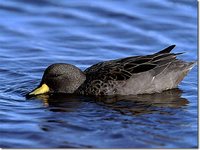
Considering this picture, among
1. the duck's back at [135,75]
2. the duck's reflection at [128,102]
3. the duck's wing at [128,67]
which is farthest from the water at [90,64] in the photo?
the duck's wing at [128,67]

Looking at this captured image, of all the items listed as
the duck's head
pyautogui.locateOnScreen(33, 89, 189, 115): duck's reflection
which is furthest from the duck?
pyautogui.locateOnScreen(33, 89, 189, 115): duck's reflection

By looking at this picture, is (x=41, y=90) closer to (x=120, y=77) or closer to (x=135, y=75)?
(x=120, y=77)

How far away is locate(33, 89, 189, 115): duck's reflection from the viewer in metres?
11.1

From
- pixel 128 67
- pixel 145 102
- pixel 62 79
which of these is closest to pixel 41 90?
pixel 62 79

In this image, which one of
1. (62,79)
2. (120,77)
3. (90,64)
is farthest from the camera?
(90,64)

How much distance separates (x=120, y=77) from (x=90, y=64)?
1.85 metres

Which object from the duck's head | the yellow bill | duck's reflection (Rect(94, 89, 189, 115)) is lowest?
duck's reflection (Rect(94, 89, 189, 115))

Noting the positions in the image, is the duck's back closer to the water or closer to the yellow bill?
the water

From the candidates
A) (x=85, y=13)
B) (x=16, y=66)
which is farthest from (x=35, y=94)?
(x=85, y=13)

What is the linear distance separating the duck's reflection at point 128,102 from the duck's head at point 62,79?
191mm

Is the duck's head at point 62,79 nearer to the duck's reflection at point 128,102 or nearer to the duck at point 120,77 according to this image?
the duck at point 120,77

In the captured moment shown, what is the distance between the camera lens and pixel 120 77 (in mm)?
11945

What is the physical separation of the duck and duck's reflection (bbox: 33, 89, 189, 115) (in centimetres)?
15

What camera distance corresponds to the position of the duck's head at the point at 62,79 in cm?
1215
